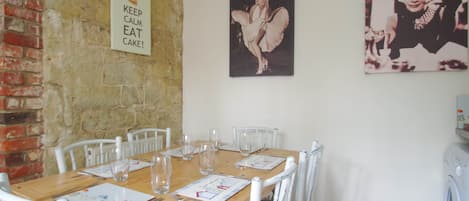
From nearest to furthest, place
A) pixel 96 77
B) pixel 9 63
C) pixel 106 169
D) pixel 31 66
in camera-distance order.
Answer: pixel 106 169 → pixel 9 63 → pixel 31 66 → pixel 96 77

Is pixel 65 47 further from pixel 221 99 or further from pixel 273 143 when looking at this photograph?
pixel 273 143

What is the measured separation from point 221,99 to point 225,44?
522mm

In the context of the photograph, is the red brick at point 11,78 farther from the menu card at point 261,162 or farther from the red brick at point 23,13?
the menu card at point 261,162

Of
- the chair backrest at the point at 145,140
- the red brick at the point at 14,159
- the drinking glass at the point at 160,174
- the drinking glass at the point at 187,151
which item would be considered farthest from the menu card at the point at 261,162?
the red brick at the point at 14,159

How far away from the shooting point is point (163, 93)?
261 cm

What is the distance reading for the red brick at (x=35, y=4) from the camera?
155 centimetres

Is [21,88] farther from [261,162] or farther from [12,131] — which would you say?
[261,162]

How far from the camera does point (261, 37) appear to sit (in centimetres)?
235

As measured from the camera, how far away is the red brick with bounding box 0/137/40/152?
146 centimetres

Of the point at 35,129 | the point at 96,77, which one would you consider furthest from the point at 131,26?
the point at 35,129

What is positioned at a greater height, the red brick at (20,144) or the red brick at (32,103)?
the red brick at (32,103)

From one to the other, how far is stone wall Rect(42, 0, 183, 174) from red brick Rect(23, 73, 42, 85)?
0.13 ft

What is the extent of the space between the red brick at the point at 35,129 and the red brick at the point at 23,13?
2.02 ft

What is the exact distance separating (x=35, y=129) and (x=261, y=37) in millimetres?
1743
